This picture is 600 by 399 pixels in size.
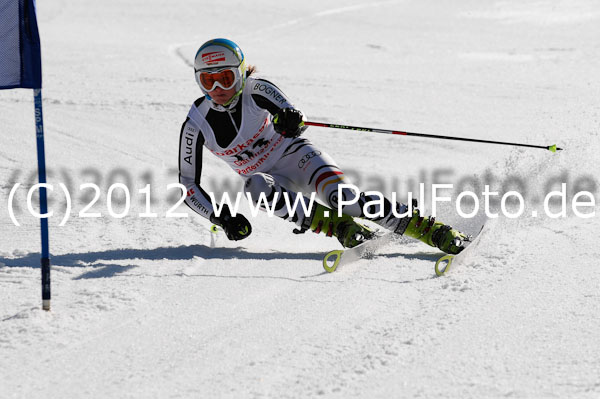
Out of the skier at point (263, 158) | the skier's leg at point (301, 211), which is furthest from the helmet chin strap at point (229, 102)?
the skier's leg at point (301, 211)

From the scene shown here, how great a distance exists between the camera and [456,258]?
14.1 ft

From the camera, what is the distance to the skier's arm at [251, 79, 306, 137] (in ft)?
15.5

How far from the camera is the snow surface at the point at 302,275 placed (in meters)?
2.88

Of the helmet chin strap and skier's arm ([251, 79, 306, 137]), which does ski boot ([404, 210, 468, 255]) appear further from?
the helmet chin strap

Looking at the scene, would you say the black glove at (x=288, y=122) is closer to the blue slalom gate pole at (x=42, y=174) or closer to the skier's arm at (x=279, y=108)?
the skier's arm at (x=279, y=108)

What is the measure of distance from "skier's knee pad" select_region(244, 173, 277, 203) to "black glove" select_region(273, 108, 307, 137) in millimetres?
314

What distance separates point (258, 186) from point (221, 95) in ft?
2.15

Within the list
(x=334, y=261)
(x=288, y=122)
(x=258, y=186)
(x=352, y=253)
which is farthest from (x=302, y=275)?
(x=288, y=122)

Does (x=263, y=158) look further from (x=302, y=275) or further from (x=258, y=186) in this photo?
(x=302, y=275)

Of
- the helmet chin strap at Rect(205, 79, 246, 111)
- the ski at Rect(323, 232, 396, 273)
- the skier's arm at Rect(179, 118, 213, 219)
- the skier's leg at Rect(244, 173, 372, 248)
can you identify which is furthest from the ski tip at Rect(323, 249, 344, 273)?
the helmet chin strap at Rect(205, 79, 246, 111)

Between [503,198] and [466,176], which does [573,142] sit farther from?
[503,198]

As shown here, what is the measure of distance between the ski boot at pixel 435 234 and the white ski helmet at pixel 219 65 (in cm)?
145

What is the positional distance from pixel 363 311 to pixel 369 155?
502 centimetres

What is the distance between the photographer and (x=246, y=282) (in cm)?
412
